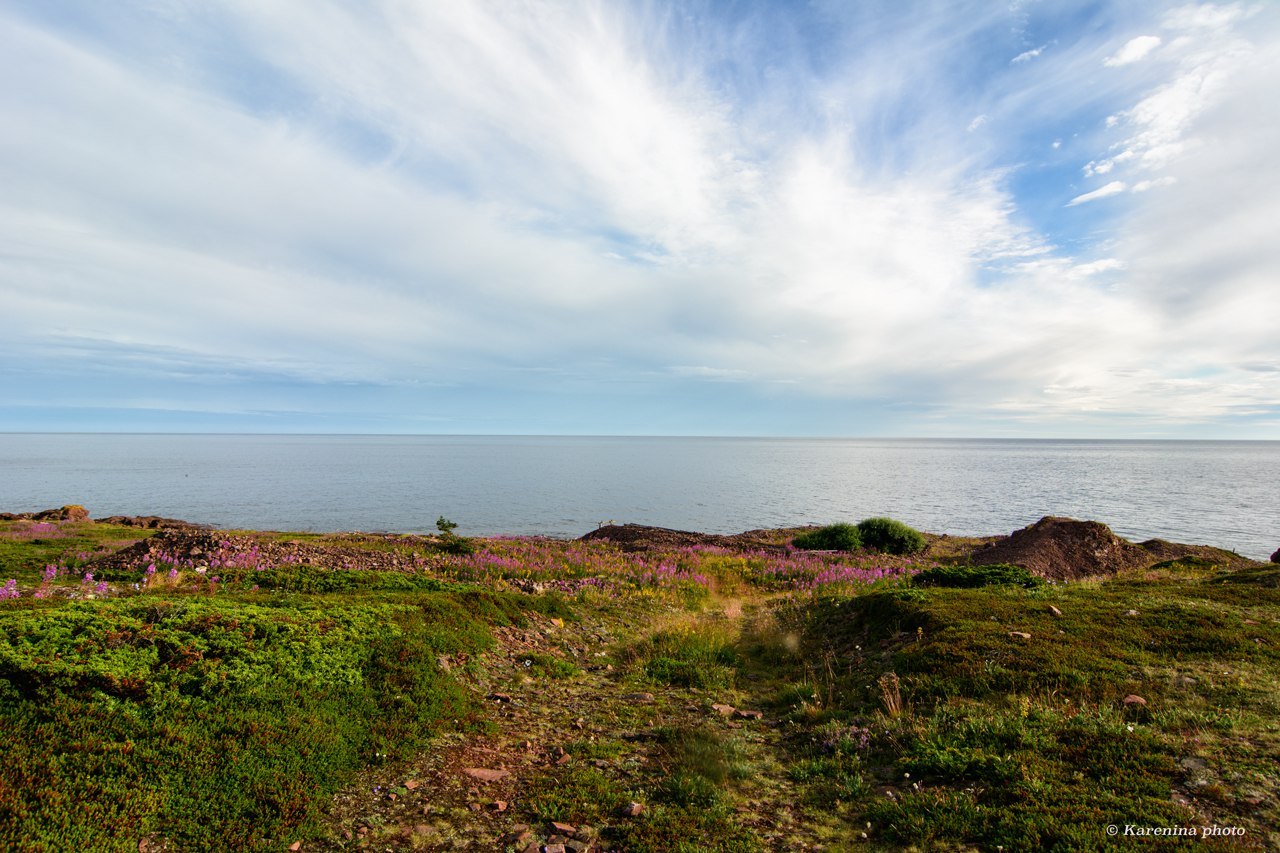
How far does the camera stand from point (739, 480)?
101875mm

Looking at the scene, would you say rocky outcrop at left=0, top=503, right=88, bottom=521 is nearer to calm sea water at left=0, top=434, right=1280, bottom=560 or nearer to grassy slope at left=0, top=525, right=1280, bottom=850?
calm sea water at left=0, top=434, right=1280, bottom=560

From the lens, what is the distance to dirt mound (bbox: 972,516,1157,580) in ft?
75.2

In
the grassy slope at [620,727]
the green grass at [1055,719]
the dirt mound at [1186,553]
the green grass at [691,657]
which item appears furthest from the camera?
the dirt mound at [1186,553]

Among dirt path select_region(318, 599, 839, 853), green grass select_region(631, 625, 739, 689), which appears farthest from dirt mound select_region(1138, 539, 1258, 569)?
dirt path select_region(318, 599, 839, 853)

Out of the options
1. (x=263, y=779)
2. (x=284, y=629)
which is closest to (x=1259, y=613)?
(x=263, y=779)

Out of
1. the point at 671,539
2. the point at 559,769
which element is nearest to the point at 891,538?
the point at 671,539

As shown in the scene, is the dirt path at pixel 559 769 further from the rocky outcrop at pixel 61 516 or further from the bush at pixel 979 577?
the rocky outcrop at pixel 61 516

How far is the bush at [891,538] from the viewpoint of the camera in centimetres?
3162

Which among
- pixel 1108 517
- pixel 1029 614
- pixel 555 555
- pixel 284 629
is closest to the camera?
pixel 284 629

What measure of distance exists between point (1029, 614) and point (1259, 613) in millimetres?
4153

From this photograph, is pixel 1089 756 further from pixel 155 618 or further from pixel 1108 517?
pixel 1108 517

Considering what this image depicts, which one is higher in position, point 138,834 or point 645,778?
point 138,834

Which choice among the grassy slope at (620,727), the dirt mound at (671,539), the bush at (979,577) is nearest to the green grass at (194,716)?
the grassy slope at (620,727)

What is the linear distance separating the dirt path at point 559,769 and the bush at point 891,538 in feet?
77.5
